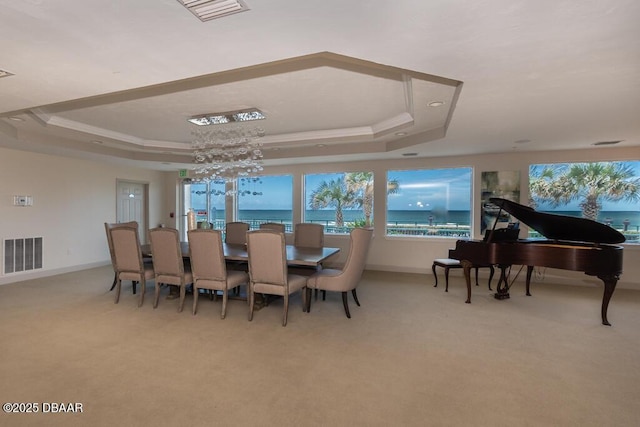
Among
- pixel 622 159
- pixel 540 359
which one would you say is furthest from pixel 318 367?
pixel 622 159

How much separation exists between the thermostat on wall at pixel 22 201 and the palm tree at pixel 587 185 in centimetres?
920

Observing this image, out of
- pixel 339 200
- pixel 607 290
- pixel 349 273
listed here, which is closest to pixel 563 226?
pixel 607 290

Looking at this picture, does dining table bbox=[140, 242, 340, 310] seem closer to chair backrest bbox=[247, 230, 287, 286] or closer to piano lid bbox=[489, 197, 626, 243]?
chair backrest bbox=[247, 230, 287, 286]

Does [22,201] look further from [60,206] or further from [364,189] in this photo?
[364,189]

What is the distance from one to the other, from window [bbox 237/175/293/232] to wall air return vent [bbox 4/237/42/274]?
12.8 feet

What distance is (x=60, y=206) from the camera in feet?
19.8

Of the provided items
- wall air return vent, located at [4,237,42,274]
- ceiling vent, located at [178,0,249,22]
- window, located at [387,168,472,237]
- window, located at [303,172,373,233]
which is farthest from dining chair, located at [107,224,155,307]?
window, located at [387,168,472,237]

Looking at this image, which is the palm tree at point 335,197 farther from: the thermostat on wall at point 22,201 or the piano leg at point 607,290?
the thermostat on wall at point 22,201

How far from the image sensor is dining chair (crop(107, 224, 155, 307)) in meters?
4.04

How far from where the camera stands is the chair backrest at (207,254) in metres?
3.61

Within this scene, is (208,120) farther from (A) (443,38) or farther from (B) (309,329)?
(A) (443,38)

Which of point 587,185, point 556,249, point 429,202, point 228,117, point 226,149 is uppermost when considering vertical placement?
point 228,117

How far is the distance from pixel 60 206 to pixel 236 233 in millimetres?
3682

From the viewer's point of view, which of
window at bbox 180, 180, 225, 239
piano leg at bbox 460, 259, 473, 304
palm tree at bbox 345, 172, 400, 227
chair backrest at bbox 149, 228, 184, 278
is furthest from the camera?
window at bbox 180, 180, 225, 239
